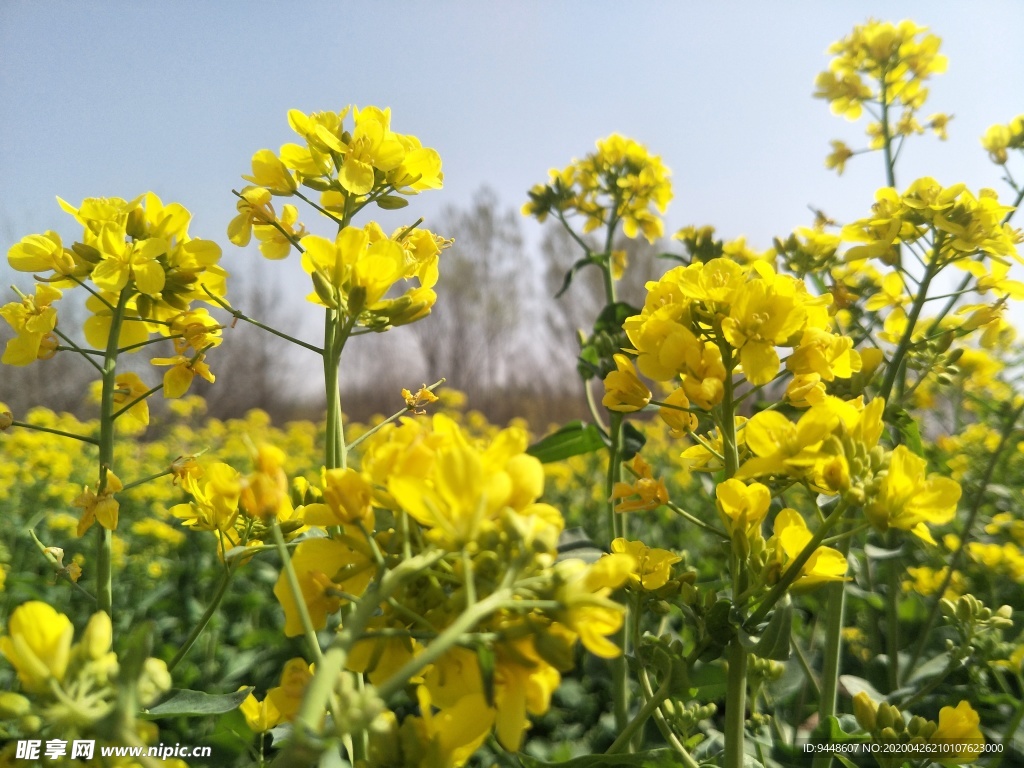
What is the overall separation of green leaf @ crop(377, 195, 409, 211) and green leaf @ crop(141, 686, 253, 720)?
0.71m

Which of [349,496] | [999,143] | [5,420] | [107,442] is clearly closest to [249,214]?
[107,442]

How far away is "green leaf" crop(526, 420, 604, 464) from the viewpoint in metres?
1.62

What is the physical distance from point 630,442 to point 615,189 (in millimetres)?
1165

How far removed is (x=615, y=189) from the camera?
91.7 inches

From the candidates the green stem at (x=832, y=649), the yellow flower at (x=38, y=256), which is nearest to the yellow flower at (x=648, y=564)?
the green stem at (x=832, y=649)

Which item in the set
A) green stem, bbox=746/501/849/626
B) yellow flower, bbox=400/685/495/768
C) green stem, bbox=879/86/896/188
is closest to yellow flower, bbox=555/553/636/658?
yellow flower, bbox=400/685/495/768

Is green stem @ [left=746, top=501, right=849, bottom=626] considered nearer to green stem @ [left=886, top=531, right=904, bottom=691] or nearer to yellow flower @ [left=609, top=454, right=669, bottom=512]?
yellow flower @ [left=609, top=454, right=669, bottom=512]

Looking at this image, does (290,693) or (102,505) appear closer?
(290,693)

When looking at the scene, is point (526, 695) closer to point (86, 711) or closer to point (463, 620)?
point (463, 620)

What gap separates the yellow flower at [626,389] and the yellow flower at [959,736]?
642 mm

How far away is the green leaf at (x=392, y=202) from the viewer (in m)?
1.00

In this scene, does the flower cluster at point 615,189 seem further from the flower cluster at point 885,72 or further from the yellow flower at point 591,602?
the yellow flower at point 591,602

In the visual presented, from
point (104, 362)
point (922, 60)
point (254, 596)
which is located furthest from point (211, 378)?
point (922, 60)

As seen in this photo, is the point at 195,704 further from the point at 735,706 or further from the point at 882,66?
the point at 882,66
